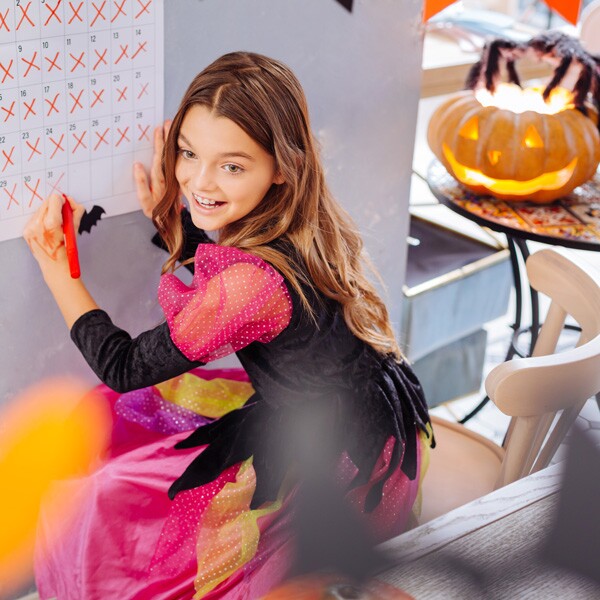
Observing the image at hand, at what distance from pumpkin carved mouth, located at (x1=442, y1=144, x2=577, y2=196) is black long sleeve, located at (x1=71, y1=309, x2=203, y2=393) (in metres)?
0.84

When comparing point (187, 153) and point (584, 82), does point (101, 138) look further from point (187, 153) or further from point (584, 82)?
point (584, 82)

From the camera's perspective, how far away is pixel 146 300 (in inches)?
54.8

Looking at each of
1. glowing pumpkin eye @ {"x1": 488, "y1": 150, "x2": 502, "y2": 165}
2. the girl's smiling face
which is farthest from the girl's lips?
glowing pumpkin eye @ {"x1": 488, "y1": 150, "x2": 502, "y2": 165}

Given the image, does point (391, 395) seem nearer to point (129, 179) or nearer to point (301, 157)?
point (301, 157)

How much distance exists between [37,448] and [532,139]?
3.35ft

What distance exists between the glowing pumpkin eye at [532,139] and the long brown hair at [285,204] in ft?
1.75

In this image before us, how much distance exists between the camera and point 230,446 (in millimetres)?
1204

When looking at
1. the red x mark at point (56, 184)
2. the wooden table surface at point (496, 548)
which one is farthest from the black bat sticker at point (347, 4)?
the wooden table surface at point (496, 548)

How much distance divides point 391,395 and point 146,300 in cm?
41

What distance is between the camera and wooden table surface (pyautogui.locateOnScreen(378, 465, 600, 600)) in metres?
0.59

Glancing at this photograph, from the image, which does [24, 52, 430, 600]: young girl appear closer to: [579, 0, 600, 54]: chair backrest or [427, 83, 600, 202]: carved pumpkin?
[427, 83, 600, 202]: carved pumpkin

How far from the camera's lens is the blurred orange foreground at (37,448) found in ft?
4.34

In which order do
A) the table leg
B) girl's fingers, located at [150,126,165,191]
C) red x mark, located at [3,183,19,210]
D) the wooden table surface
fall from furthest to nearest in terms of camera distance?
1. the table leg
2. girl's fingers, located at [150,126,165,191]
3. red x mark, located at [3,183,19,210]
4. the wooden table surface

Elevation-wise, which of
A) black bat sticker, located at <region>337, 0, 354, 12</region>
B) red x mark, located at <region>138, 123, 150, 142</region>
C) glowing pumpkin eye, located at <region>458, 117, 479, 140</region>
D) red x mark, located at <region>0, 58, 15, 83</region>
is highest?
black bat sticker, located at <region>337, 0, 354, 12</region>
